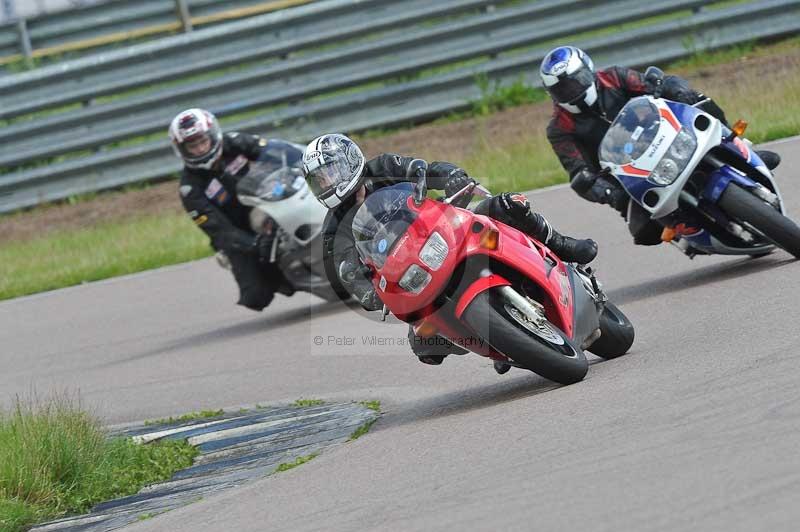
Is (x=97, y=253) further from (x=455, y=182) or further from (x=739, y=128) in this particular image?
(x=455, y=182)

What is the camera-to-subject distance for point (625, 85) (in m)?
9.35

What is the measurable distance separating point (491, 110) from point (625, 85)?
8.39m

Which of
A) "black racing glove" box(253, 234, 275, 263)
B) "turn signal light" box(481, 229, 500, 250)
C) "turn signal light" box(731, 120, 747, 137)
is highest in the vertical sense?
"turn signal light" box(481, 229, 500, 250)

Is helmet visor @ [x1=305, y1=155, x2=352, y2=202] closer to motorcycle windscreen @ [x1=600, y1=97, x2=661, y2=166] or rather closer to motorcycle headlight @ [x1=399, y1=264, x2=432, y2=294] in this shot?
motorcycle headlight @ [x1=399, y1=264, x2=432, y2=294]

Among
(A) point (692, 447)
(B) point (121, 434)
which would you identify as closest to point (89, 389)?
(B) point (121, 434)

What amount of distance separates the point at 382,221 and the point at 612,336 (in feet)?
4.74

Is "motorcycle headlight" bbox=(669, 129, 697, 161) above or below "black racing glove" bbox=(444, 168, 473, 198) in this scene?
below

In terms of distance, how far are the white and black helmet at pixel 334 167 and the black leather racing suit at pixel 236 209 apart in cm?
465

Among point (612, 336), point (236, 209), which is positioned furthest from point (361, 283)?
point (236, 209)

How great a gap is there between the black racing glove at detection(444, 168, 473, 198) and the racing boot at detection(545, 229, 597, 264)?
0.69 meters

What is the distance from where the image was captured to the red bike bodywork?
21.1 ft

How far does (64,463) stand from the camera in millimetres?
6660

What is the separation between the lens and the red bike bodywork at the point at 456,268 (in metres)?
6.45

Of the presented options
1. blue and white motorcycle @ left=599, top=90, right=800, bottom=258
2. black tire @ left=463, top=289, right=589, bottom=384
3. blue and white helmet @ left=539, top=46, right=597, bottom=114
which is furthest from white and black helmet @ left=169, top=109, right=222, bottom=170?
black tire @ left=463, top=289, right=589, bottom=384
